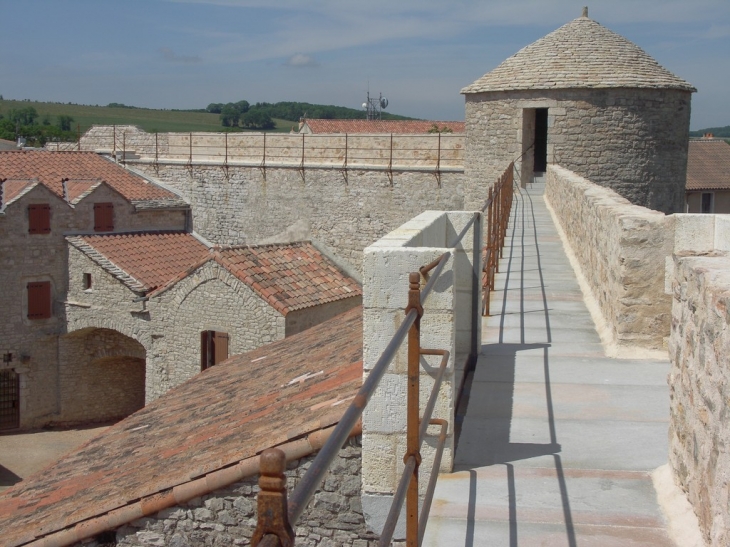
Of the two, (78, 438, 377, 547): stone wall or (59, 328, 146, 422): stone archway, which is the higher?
(78, 438, 377, 547): stone wall

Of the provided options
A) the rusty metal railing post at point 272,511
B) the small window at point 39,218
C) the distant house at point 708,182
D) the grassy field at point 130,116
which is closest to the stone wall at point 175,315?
the small window at point 39,218

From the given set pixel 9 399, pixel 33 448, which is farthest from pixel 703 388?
pixel 9 399

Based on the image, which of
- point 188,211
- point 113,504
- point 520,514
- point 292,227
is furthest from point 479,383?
point 188,211

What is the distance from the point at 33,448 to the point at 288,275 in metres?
7.71

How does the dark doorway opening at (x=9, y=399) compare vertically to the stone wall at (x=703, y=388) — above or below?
below

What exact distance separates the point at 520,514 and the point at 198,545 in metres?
2.66

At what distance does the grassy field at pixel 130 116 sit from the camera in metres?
85.4

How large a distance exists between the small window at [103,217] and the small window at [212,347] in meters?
6.68

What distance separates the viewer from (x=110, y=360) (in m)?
23.0

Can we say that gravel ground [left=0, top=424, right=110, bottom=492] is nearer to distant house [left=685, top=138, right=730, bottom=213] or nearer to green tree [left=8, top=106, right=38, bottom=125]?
distant house [left=685, top=138, right=730, bottom=213]

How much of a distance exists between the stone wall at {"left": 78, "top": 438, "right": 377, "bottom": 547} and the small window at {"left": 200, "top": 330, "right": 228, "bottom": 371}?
41.5 feet

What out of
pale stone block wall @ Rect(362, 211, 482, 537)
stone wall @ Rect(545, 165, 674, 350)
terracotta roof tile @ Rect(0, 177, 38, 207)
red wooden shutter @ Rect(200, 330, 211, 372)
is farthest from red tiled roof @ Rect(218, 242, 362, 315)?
pale stone block wall @ Rect(362, 211, 482, 537)

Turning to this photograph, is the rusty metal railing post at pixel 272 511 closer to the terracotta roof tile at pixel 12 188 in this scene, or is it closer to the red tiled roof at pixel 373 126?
the terracotta roof tile at pixel 12 188

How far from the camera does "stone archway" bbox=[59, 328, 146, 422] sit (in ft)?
73.8
